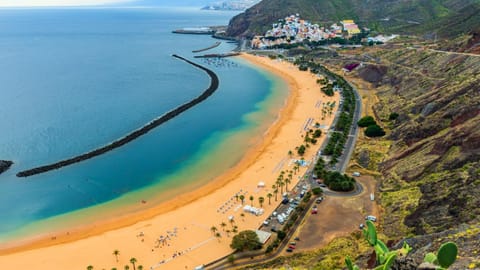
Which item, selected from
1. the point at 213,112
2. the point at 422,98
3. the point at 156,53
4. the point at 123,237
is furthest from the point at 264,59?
the point at 123,237

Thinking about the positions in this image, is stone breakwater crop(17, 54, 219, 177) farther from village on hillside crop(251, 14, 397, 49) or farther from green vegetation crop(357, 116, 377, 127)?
village on hillside crop(251, 14, 397, 49)

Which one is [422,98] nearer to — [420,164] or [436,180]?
[420,164]

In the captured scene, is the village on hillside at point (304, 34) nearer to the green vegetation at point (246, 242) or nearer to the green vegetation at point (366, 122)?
the green vegetation at point (366, 122)

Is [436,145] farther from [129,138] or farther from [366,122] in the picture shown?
[129,138]

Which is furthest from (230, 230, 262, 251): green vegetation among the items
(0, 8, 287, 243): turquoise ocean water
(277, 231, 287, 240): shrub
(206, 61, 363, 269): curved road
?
(0, 8, 287, 243): turquoise ocean water

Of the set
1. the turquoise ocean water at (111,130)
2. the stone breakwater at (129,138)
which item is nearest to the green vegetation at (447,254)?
the turquoise ocean water at (111,130)
